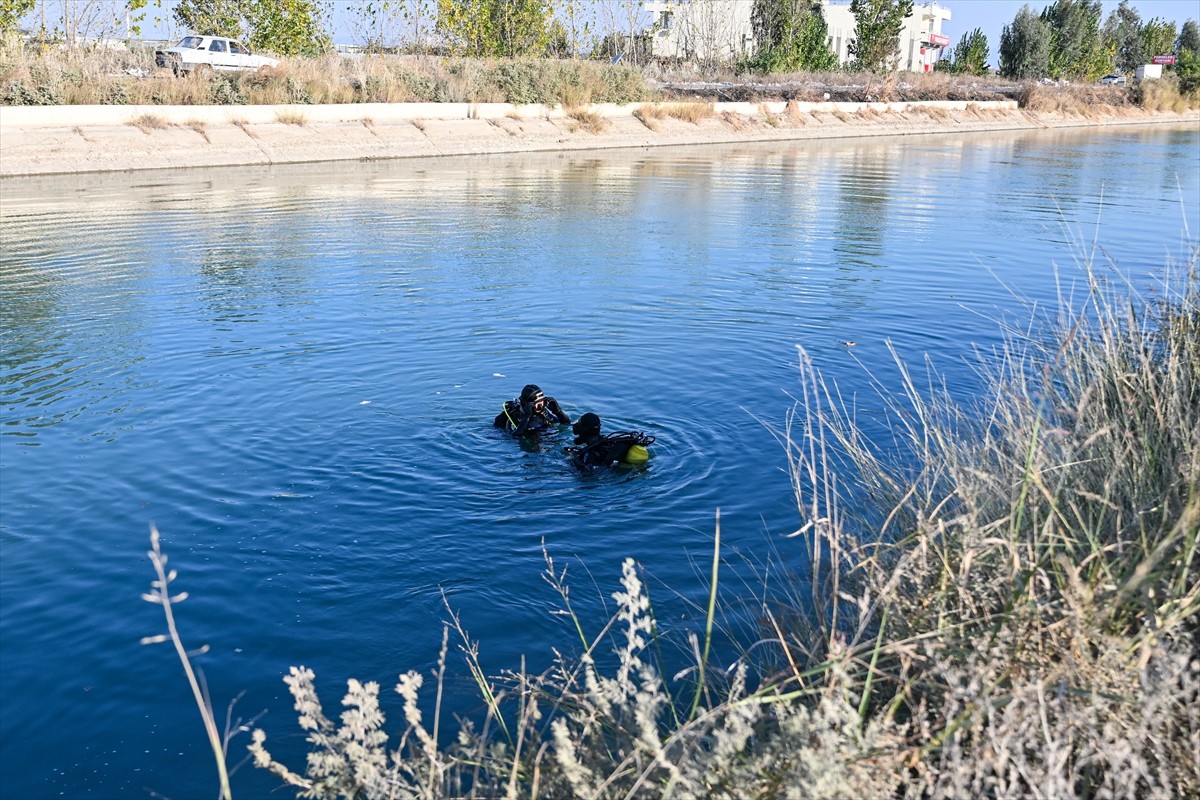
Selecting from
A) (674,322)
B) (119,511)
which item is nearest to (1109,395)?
(119,511)

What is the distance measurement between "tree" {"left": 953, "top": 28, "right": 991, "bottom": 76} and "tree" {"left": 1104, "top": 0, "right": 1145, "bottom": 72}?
81.8 feet

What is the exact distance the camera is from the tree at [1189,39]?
110500mm

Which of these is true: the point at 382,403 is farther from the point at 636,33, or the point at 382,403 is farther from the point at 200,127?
the point at 636,33

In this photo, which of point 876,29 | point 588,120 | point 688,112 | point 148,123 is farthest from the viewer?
point 876,29

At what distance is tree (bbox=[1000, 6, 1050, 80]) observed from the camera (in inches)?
3199

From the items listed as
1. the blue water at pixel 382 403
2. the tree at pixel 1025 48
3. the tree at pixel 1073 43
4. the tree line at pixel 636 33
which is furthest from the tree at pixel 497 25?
the tree at pixel 1073 43

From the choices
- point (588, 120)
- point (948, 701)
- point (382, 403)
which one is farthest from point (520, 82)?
point (948, 701)

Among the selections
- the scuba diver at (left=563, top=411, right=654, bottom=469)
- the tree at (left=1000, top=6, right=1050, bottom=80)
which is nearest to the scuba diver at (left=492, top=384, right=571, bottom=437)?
the scuba diver at (left=563, top=411, right=654, bottom=469)

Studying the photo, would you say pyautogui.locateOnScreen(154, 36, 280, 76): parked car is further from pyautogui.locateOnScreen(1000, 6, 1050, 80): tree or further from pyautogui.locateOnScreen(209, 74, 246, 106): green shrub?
pyautogui.locateOnScreen(1000, 6, 1050, 80): tree

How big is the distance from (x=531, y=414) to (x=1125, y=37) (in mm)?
116367

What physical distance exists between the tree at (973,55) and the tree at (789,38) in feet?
42.7

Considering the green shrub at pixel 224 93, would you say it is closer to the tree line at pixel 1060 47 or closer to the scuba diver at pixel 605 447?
the scuba diver at pixel 605 447

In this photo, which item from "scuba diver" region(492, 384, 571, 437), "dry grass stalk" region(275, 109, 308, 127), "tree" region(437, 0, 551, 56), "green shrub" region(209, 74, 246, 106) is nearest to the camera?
"scuba diver" region(492, 384, 571, 437)

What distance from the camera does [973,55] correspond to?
81125 mm
